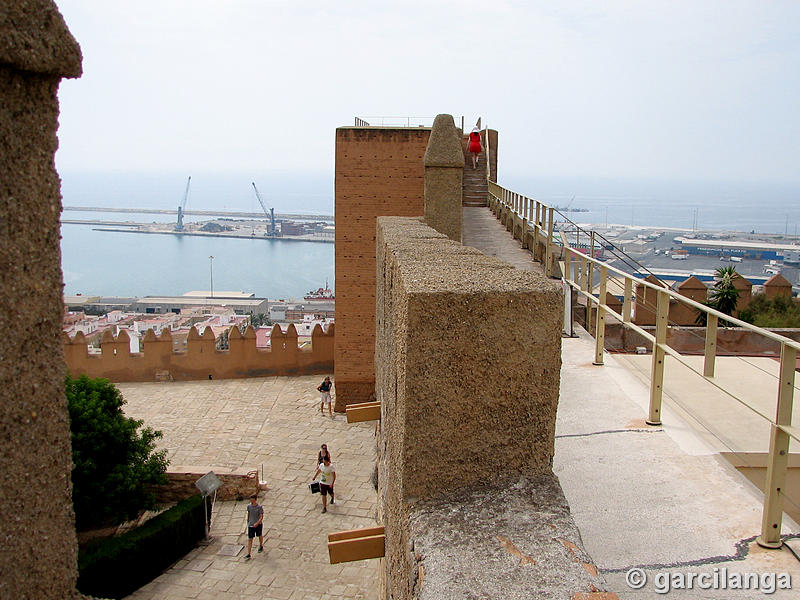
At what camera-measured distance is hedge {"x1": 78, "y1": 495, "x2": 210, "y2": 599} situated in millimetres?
9461

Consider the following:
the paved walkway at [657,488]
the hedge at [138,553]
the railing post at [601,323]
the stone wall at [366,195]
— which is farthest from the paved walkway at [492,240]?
the hedge at [138,553]

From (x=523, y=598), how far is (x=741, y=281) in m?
19.2

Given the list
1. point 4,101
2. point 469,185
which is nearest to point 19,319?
point 4,101

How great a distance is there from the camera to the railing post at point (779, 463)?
3084 mm

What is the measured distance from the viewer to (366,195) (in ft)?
57.4

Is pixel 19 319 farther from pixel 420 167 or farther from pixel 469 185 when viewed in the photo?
pixel 469 185

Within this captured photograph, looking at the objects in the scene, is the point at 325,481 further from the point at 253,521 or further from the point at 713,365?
the point at 713,365

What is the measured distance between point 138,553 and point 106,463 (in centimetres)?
161

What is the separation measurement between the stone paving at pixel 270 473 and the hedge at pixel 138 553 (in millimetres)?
192

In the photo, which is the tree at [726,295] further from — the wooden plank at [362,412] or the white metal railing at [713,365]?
the wooden plank at [362,412]

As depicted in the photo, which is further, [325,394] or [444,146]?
[325,394]

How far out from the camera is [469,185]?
836 inches

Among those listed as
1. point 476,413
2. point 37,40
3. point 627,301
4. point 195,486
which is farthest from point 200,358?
point 476,413

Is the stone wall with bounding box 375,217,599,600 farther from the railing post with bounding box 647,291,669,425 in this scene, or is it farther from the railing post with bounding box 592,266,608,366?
the railing post with bounding box 592,266,608,366
